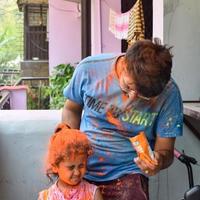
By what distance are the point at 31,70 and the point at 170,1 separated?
11.2 metres

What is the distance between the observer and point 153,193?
316 cm

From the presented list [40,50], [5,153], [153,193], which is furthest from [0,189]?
[40,50]

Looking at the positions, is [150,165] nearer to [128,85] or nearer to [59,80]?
Result: [128,85]

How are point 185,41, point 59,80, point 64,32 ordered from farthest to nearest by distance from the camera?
1. point 64,32
2. point 59,80
3. point 185,41

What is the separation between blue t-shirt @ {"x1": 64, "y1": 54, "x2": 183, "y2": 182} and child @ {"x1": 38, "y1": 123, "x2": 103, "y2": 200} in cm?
12

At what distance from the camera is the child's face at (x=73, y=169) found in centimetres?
196

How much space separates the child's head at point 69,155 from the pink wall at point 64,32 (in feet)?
28.7

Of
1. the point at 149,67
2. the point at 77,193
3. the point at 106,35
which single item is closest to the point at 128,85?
the point at 149,67

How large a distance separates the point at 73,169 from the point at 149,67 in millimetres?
537

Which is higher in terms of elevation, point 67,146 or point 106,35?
point 106,35

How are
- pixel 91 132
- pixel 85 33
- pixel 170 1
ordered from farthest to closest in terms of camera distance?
pixel 85 33
pixel 170 1
pixel 91 132

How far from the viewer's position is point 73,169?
1.97 metres

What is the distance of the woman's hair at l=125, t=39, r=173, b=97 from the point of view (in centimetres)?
179

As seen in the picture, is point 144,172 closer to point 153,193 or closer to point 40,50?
point 153,193
